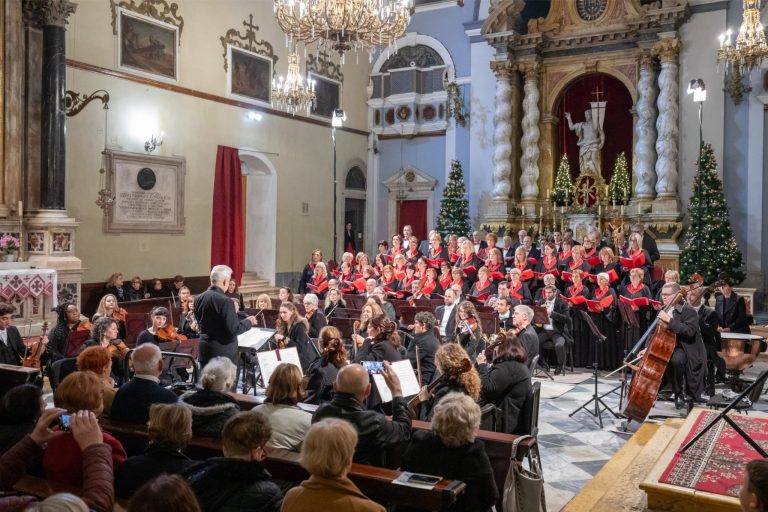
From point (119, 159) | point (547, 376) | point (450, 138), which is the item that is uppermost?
point (450, 138)

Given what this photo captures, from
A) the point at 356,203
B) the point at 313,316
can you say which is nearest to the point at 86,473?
the point at 313,316

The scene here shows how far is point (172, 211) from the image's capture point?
14453 mm

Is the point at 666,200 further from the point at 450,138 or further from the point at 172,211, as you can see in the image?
the point at 172,211

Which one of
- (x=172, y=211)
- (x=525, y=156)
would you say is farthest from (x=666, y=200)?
(x=172, y=211)

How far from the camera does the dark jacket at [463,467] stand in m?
3.55

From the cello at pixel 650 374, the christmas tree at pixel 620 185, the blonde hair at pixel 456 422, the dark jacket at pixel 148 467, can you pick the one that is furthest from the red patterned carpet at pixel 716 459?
the christmas tree at pixel 620 185

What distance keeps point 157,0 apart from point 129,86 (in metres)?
2.00

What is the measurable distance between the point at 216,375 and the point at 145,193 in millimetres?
10566

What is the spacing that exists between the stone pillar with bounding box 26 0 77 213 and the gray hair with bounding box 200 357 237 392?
8.60 meters

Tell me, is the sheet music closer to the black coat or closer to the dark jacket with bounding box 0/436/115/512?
the dark jacket with bounding box 0/436/115/512

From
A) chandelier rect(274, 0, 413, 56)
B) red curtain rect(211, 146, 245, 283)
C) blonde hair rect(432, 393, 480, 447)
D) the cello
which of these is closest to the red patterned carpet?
the cello

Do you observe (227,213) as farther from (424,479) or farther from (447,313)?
(424,479)

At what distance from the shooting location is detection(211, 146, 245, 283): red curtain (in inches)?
609

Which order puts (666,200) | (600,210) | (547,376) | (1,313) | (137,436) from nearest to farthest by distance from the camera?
(137,436), (1,313), (547,376), (666,200), (600,210)
